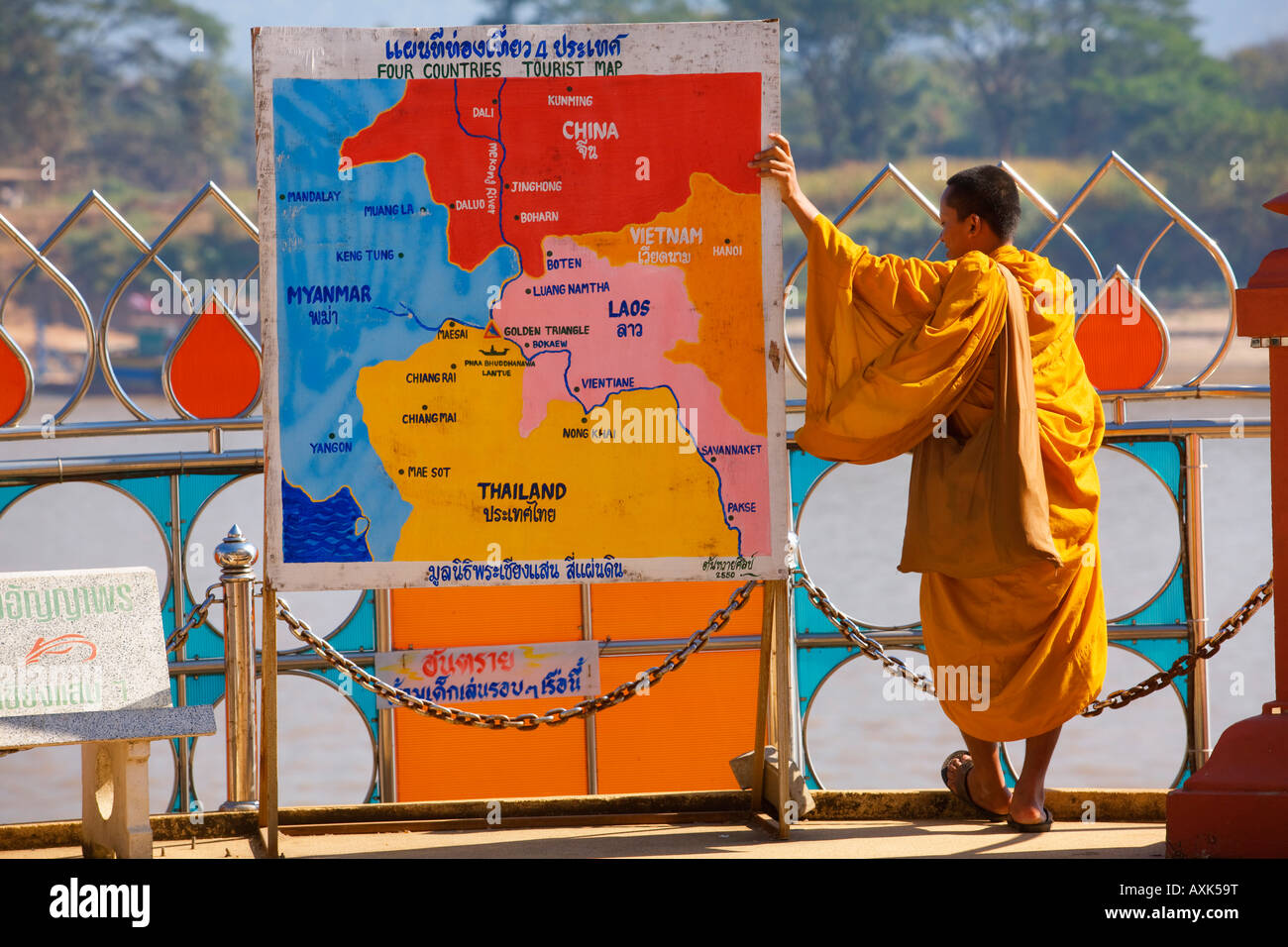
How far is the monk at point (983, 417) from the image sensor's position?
374cm

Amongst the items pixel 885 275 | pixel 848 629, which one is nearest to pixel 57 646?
pixel 848 629

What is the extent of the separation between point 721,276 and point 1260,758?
67.1 inches

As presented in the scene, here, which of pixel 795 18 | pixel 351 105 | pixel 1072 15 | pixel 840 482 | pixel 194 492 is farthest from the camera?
pixel 1072 15

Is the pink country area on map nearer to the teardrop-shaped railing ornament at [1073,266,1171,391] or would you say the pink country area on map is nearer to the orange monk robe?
the orange monk robe

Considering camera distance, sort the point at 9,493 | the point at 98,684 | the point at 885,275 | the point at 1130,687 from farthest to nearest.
A: 1. the point at 9,493
2. the point at 1130,687
3. the point at 885,275
4. the point at 98,684

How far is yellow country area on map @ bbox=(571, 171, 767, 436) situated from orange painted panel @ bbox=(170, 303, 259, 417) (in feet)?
4.08

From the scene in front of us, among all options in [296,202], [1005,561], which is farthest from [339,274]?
[1005,561]

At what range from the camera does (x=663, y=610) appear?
4.53 metres

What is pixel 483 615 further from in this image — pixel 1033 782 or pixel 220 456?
pixel 1033 782

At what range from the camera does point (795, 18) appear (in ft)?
90.6

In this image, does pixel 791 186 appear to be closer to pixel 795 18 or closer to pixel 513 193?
pixel 513 193

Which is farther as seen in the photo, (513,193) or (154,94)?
(154,94)

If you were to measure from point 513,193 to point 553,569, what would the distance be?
0.95m

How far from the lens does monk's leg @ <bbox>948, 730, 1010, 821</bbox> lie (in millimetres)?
3996
